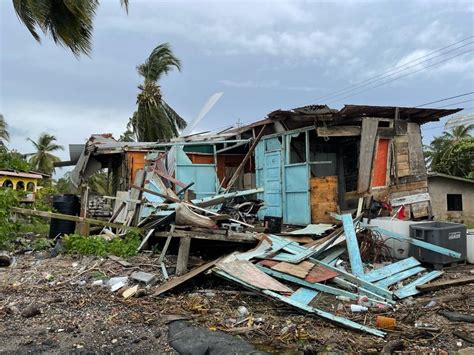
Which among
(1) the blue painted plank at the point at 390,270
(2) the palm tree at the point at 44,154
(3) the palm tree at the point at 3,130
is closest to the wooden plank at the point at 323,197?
(1) the blue painted plank at the point at 390,270

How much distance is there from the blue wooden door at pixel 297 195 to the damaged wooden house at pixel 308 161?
24 millimetres

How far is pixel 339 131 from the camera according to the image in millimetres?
9008

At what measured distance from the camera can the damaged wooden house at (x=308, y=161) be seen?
29.4 ft

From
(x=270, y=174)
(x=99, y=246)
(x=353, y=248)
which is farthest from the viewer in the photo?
(x=270, y=174)

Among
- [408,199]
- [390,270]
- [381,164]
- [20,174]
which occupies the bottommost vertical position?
[390,270]

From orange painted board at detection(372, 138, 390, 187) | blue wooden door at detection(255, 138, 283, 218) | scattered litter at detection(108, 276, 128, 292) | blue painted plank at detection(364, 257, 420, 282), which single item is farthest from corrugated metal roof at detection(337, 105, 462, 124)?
scattered litter at detection(108, 276, 128, 292)

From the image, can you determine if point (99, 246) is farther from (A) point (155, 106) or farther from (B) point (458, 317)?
(A) point (155, 106)

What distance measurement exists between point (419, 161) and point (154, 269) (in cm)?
691

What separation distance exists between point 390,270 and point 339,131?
384 centimetres

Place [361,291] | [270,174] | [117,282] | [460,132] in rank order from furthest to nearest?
[460,132]
[270,174]
[117,282]
[361,291]

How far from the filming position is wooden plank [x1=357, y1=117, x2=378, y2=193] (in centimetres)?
882

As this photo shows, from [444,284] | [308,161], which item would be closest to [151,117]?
[308,161]

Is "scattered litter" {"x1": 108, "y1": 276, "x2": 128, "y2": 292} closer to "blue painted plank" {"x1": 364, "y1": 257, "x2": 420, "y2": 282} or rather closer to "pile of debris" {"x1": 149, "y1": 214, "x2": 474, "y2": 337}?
"pile of debris" {"x1": 149, "y1": 214, "x2": 474, "y2": 337}

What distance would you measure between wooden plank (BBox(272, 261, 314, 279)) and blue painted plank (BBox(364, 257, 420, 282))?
870 mm
